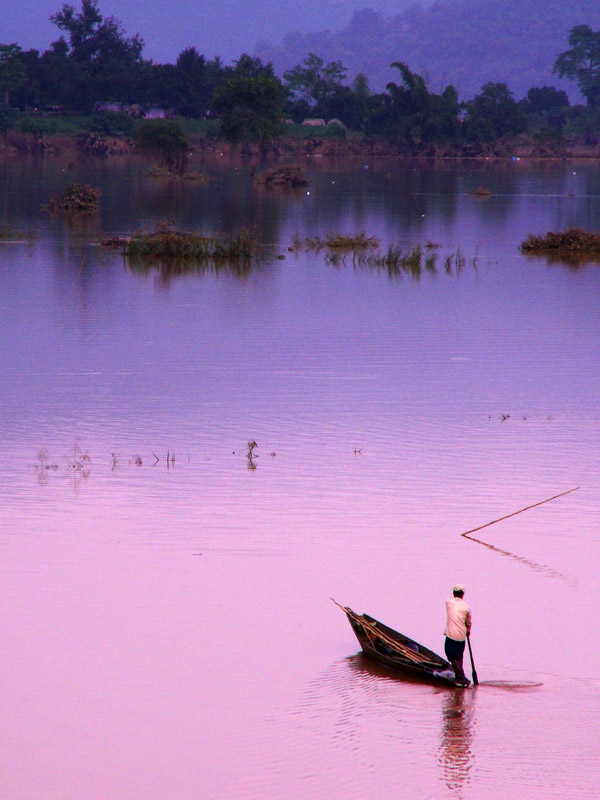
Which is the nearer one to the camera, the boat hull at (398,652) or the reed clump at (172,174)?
the boat hull at (398,652)

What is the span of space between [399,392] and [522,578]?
10841mm

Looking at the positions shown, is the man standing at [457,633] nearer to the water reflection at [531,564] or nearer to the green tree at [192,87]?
the water reflection at [531,564]

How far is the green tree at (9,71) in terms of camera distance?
564 ft

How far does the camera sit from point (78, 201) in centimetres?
6738

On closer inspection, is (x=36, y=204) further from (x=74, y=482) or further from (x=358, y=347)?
(x=74, y=482)

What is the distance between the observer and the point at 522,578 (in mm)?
14266

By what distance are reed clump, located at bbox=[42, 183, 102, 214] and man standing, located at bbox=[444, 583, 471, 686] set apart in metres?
59.7

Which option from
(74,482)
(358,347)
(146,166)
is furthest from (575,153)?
(74,482)

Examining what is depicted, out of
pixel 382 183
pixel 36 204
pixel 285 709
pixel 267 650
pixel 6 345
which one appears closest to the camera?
pixel 285 709

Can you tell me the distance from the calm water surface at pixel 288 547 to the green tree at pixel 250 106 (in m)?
91.8

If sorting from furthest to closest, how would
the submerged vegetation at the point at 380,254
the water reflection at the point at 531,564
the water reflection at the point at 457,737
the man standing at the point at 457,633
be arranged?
the submerged vegetation at the point at 380,254, the water reflection at the point at 531,564, the man standing at the point at 457,633, the water reflection at the point at 457,737

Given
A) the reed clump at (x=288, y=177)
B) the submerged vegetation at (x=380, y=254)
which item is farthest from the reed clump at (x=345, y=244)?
the reed clump at (x=288, y=177)

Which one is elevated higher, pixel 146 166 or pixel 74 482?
pixel 146 166

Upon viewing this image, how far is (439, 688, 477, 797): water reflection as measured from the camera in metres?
9.65
